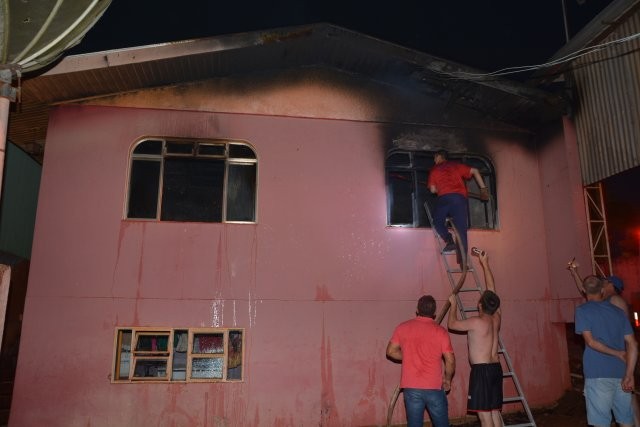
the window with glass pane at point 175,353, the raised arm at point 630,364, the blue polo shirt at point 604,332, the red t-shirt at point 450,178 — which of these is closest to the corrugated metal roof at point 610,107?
the red t-shirt at point 450,178

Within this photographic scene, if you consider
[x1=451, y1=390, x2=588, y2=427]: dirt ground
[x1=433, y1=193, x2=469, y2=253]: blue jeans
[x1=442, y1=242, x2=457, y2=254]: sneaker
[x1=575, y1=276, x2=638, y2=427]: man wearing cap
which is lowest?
[x1=451, y1=390, x2=588, y2=427]: dirt ground

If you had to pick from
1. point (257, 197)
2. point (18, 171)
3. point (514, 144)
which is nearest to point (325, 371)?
point (257, 197)

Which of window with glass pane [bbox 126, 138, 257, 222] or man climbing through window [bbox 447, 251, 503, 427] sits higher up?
window with glass pane [bbox 126, 138, 257, 222]

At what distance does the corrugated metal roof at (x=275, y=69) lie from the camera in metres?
6.84

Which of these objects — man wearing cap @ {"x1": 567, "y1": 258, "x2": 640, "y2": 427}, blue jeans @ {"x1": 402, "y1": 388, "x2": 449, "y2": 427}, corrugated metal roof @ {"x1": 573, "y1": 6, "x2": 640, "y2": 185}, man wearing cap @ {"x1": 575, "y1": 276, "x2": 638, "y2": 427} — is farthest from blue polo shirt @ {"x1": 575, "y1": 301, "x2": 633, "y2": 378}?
corrugated metal roof @ {"x1": 573, "y1": 6, "x2": 640, "y2": 185}

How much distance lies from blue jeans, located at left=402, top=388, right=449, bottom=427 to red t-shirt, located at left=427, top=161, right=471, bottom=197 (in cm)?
326

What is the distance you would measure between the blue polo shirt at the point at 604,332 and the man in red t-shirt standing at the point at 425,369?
57.1 inches

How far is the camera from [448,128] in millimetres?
8359

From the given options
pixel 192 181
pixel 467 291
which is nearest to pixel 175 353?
pixel 192 181

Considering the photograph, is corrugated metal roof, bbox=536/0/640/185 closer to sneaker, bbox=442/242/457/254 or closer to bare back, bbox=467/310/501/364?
sneaker, bbox=442/242/457/254

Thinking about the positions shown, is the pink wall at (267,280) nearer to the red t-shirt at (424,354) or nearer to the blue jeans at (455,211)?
the blue jeans at (455,211)

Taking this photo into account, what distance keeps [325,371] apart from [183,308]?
232 cm

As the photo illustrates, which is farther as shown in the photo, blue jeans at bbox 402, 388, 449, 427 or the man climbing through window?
the man climbing through window

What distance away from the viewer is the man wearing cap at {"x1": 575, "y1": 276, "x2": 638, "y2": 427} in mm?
4867
